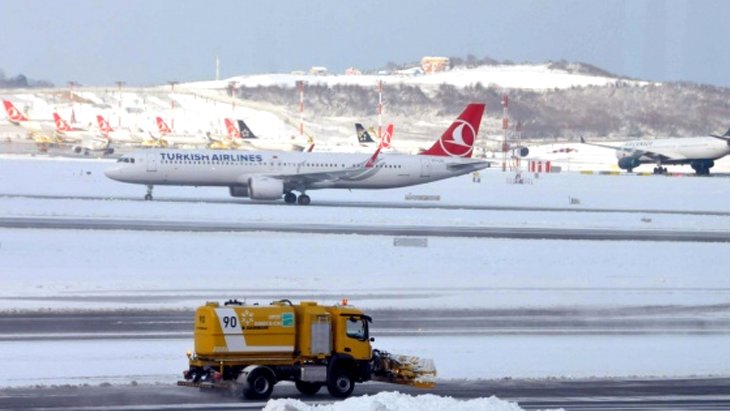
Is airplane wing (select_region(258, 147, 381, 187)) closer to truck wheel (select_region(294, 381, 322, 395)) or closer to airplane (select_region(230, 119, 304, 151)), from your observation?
truck wheel (select_region(294, 381, 322, 395))

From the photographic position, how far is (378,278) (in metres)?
32.3

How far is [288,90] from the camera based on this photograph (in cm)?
19488

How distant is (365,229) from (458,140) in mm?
21333

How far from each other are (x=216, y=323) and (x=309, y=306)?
1724 millimetres

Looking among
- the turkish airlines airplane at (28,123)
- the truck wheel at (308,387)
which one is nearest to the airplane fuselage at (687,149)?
the turkish airlines airplane at (28,123)

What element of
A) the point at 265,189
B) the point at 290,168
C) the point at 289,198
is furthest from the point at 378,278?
the point at 290,168

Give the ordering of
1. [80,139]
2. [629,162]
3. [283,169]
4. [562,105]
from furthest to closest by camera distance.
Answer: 1. [562,105]
2. [80,139]
3. [629,162]
4. [283,169]

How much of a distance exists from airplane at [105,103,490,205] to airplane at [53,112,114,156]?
77726mm

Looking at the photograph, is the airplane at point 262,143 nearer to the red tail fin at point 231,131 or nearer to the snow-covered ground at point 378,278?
the red tail fin at point 231,131

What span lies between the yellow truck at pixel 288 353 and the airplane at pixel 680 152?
98.0 m

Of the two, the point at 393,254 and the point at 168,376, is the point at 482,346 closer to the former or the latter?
the point at 168,376

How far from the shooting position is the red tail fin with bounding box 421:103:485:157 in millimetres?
65438

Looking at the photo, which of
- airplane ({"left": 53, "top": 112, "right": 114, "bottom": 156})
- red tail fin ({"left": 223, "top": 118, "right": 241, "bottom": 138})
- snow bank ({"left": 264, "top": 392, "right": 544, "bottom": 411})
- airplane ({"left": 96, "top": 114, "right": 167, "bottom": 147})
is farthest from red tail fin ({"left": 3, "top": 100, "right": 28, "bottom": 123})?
snow bank ({"left": 264, "top": 392, "right": 544, "bottom": 411})

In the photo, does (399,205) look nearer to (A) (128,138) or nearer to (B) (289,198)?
(B) (289,198)
